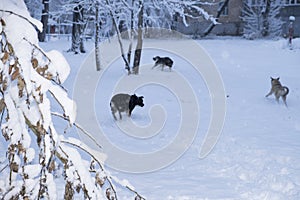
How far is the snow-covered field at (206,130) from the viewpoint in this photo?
223 inches

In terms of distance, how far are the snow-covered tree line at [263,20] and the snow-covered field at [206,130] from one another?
46.3 feet

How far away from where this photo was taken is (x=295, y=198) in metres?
5.30

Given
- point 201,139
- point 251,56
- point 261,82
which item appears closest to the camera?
point 201,139

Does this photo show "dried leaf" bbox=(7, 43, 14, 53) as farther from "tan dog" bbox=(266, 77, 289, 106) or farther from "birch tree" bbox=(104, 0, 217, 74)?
"birch tree" bbox=(104, 0, 217, 74)

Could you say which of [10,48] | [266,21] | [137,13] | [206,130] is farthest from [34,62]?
[266,21]

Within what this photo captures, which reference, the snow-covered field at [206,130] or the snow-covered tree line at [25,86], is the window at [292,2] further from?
the snow-covered tree line at [25,86]

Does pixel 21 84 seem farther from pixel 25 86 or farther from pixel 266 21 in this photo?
pixel 266 21

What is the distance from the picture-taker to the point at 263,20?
3431 cm

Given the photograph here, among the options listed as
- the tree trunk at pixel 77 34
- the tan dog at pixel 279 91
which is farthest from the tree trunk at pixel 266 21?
the tan dog at pixel 279 91

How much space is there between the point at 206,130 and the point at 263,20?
2709 centimetres

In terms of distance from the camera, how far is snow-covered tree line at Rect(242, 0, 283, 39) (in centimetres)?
3412

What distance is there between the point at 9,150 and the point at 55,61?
38cm

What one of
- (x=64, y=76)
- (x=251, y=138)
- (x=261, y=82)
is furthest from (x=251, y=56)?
(x=64, y=76)

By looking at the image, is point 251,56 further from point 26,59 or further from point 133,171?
point 26,59
